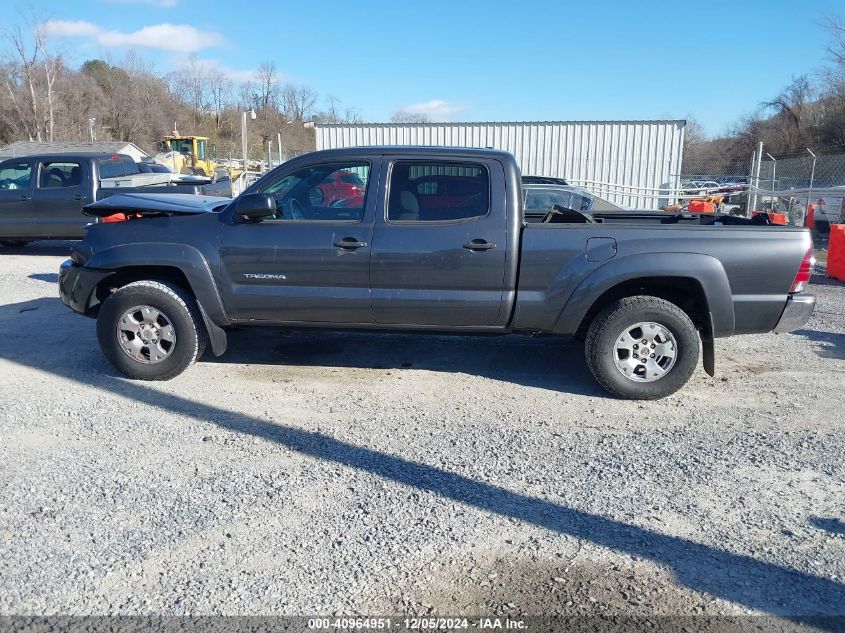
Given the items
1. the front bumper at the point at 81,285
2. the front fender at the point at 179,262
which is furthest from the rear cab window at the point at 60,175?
the front fender at the point at 179,262

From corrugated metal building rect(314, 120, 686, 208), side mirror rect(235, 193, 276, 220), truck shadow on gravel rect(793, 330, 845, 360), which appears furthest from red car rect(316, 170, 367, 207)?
corrugated metal building rect(314, 120, 686, 208)

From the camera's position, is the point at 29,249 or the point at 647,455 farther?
the point at 29,249

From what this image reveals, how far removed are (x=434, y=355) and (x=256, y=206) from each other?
7.00ft

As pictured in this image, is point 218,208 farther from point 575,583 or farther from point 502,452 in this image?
point 575,583

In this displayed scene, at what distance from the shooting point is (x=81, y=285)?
17.6 ft

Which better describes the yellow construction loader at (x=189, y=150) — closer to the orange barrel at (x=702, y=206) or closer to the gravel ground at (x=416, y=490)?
the orange barrel at (x=702, y=206)

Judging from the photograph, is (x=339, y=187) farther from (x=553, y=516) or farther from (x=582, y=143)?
(x=582, y=143)

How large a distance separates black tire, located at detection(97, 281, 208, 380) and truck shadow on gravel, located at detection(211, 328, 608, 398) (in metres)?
0.62

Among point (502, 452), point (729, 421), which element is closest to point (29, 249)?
point (502, 452)

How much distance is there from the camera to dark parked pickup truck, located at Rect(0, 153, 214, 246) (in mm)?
11141

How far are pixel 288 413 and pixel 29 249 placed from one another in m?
10.5

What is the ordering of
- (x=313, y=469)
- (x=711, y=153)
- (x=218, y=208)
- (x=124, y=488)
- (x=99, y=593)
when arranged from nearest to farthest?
(x=99, y=593)
(x=124, y=488)
(x=313, y=469)
(x=218, y=208)
(x=711, y=153)

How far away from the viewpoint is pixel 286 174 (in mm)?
5078

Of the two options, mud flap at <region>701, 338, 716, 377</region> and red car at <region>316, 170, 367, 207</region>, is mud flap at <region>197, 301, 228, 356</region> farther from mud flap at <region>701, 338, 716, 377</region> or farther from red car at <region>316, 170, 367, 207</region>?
mud flap at <region>701, 338, 716, 377</region>
